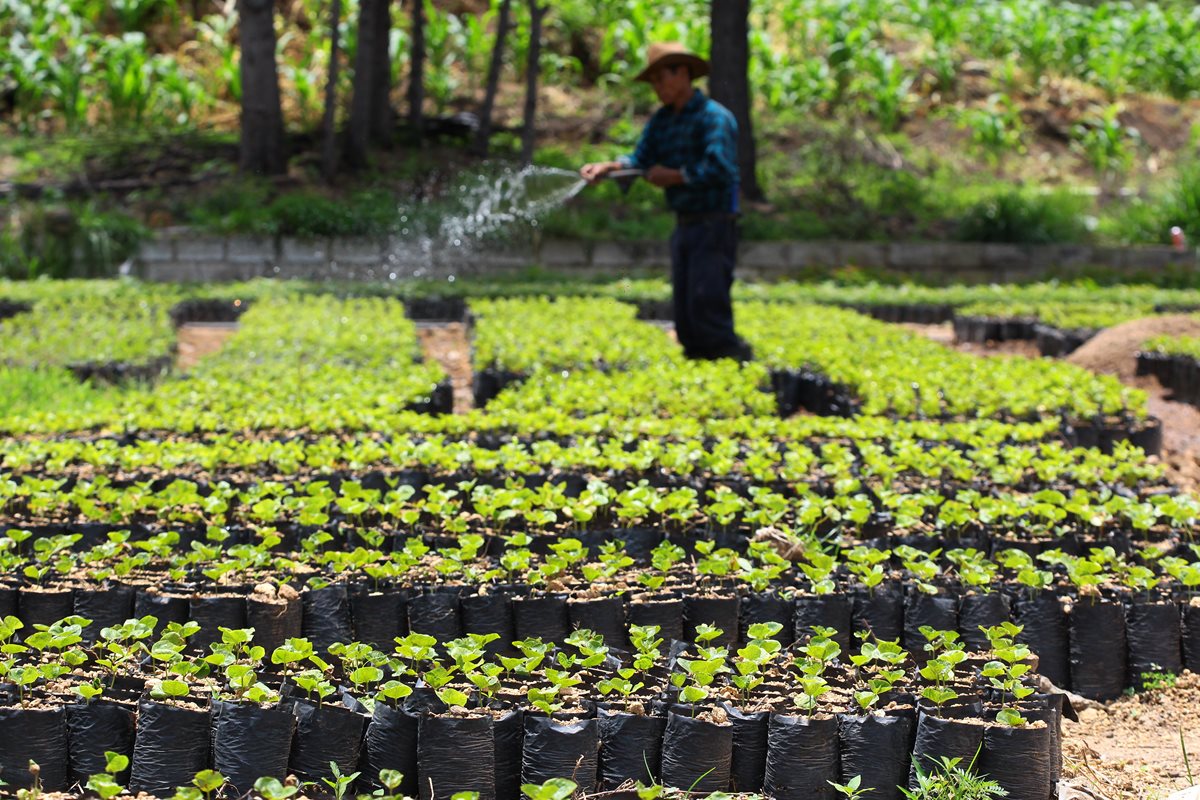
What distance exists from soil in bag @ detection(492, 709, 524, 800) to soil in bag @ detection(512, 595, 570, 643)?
2.51 ft

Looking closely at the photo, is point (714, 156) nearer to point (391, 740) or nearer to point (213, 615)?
point (213, 615)

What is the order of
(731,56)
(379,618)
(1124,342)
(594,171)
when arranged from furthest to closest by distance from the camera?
(731,56) → (1124,342) → (594,171) → (379,618)

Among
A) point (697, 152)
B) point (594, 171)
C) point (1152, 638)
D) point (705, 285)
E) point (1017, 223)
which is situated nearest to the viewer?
point (1152, 638)

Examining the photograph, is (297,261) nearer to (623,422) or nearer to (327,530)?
(623,422)

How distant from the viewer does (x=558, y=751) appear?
2.87 m

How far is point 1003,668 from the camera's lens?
3.13 metres

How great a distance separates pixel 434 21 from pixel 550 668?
17.6 m

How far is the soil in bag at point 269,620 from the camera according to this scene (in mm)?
3625

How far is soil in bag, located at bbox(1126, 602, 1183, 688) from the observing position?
3840 millimetres

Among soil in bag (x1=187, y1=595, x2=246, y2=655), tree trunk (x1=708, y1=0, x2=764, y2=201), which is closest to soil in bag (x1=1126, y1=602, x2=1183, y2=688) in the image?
soil in bag (x1=187, y1=595, x2=246, y2=655)

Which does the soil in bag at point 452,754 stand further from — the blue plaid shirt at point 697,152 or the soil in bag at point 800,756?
the blue plaid shirt at point 697,152

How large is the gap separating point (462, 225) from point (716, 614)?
11.9m

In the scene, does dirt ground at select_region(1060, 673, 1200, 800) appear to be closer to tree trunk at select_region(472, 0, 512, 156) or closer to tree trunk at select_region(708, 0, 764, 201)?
tree trunk at select_region(708, 0, 764, 201)

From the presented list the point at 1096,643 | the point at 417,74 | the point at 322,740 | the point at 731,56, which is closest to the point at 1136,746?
the point at 1096,643
